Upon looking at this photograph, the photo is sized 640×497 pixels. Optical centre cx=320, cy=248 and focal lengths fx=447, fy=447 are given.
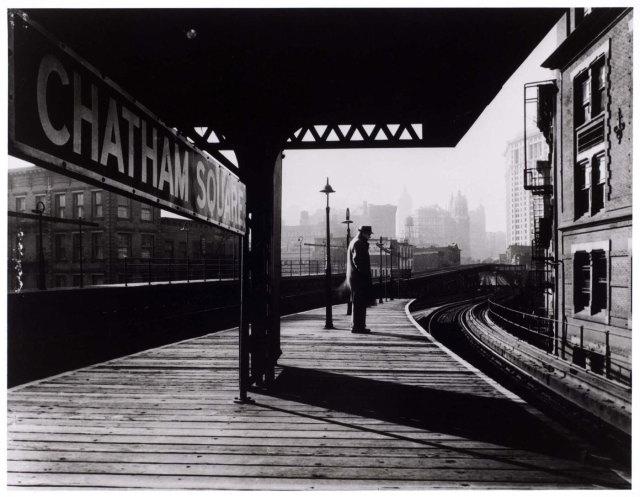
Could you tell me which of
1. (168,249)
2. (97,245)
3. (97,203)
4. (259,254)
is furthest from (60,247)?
(259,254)

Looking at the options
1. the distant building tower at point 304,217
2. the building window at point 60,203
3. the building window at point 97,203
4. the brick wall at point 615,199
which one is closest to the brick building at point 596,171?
the brick wall at point 615,199

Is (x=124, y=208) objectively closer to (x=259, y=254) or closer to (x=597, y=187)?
(x=597, y=187)

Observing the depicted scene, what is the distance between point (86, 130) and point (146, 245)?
107 feet

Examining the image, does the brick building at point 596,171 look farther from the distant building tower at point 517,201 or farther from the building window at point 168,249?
the distant building tower at point 517,201

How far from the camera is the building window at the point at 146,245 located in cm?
3247

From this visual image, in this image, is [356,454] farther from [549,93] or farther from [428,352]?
[549,93]

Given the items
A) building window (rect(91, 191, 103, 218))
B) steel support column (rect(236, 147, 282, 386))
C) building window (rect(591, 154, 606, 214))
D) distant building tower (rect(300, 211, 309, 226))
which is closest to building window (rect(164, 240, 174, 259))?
building window (rect(91, 191, 103, 218))

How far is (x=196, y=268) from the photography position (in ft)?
105

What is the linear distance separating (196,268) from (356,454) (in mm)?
30033

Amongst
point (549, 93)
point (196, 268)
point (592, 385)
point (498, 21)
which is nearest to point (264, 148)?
point (498, 21)

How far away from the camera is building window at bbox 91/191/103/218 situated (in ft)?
97.4

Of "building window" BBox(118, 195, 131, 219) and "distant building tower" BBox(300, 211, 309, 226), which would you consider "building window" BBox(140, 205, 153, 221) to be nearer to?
"building window" BBox(118, 195, 131, 219)

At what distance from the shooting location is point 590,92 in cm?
1361

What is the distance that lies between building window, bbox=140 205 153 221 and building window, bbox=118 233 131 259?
1.74 metres
